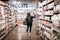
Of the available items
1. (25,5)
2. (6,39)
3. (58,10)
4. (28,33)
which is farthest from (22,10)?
(58,10)

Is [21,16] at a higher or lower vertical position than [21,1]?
lower

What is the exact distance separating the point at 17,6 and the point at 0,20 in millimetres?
17129

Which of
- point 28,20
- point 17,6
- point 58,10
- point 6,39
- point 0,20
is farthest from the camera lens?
point 17,6

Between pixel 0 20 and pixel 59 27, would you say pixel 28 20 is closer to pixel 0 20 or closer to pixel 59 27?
pixel 0 20

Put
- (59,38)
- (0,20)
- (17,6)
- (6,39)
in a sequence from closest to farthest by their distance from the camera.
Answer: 1. (59,38)
2. (0,20)
3. (6,39)
4. (17,6)

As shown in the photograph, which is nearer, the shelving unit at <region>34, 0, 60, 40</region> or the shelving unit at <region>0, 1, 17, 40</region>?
the shelving unit at <region>34, 0, 60, 40</region>

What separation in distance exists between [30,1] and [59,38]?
2221 centimetres

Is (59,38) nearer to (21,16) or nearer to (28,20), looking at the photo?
(28,20)

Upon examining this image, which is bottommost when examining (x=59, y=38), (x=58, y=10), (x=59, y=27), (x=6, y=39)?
(x=6, y=39)

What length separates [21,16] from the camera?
26734 millimetres

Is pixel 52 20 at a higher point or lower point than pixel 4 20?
higher

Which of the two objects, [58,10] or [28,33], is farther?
[28,33]

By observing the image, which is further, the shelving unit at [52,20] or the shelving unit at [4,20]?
the shelving unit at [4,20]

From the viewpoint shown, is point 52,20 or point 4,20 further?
point 4,20
